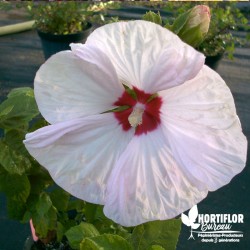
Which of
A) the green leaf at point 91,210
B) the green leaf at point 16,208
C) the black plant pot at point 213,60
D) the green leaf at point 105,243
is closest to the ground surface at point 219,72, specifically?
the black plant pot at point 213,60

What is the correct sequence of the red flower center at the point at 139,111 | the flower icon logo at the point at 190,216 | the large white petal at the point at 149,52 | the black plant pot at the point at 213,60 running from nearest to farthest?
the large white petal at the point at 149,52, the red flower center at the point at 139,111, the flower icon logo at the point at 190,216, the black plant pot at the point at 213,60

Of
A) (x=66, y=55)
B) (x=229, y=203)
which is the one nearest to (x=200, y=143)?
(x=66, y=55)

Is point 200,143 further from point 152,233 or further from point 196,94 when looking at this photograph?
point 152,233

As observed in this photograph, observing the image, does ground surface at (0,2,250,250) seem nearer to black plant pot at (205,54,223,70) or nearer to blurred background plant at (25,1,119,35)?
black plant pot at (205,54,223,70)

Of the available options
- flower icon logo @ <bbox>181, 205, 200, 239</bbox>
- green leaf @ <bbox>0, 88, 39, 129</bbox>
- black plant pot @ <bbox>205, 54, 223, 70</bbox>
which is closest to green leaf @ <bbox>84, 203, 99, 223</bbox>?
green leaf @ <bbox>0, 88, 39, 129</bbox>

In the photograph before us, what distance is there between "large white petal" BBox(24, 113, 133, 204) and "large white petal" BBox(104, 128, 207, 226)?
0.08ft

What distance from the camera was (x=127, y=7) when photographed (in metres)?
3.47

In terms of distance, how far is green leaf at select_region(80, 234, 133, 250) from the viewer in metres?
0.63

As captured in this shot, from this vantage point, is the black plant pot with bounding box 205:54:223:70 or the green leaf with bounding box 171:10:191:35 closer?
the green leaf with bounding box 171:10:191:35

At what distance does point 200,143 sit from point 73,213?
0.89m

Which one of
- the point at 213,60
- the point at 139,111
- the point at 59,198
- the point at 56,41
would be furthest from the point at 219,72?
the point at 139,111

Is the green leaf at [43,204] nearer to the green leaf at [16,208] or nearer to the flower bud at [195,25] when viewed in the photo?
the green leaf at [16,208]

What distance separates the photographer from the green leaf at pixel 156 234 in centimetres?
78

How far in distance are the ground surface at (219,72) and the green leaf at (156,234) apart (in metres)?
1.02
